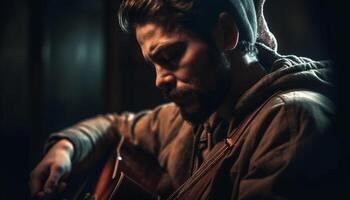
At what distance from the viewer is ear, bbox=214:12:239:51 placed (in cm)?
159

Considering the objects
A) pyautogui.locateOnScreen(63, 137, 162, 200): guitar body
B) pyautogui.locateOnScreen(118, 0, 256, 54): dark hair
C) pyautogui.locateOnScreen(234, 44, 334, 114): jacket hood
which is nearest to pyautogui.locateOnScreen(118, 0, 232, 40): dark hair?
pyautogui.locateOnScreen(118, 0, 256, 54): dark hair

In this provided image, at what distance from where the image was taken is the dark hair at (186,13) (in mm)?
1573

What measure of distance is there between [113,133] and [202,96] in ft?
2.63

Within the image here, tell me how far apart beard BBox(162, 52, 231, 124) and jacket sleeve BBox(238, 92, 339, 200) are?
0.25 m

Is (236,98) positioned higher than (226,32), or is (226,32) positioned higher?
(226,32)

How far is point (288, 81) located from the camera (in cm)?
153

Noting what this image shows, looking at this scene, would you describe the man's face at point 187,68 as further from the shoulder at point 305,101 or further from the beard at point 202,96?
the shoulder at point 305,101

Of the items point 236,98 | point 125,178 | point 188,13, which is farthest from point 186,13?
point 125,178

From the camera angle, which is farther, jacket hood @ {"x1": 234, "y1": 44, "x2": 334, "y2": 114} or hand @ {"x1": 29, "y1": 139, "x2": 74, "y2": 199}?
hand @ {"x1": 29, "y1": 139, "x2": 74, "y2": 199}

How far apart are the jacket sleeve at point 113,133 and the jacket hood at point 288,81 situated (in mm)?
583

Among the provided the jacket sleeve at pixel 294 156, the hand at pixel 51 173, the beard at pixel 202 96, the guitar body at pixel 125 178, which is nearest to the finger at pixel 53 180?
the hand at pixel 51 173

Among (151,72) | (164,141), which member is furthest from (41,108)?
(164,141)

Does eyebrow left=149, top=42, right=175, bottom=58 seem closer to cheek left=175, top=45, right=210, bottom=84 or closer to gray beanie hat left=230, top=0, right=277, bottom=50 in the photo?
cheek left=175, top=45, right=210, bottom=84

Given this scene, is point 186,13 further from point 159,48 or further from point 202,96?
point 202,96
